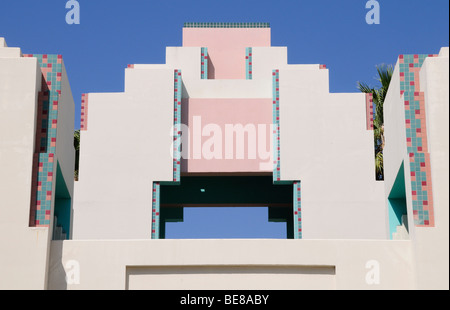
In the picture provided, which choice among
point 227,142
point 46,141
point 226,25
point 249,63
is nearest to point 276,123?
point 227,142

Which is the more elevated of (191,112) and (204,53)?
(204,53)

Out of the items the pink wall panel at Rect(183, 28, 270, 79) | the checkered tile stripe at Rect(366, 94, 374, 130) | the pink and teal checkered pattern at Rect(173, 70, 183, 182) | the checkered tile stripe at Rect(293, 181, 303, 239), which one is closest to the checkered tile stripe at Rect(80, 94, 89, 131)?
the pink and teal checkered pattern at Rect(173, 70, 183, 182)

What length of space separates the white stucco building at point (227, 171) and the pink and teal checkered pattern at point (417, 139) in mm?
29

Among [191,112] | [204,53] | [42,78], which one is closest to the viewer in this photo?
[42,78]

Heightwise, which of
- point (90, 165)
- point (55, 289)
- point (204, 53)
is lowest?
point (55, 289)

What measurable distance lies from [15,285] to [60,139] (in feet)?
11.3

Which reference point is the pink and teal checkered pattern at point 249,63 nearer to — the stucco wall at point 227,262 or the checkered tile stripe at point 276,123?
the checkered tile stripe at point 276,123

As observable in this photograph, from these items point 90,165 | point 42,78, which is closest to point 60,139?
point 42,78

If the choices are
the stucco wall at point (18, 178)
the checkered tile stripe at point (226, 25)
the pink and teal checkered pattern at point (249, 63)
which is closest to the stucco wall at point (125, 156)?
the pink and teal checkered pattern at point (249, 63)

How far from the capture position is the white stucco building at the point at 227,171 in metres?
15.8

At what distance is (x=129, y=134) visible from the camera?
25031 millimetres

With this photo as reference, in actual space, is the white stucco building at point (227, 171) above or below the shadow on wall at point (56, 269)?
above

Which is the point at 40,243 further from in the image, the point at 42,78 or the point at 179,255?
the point at 42,78

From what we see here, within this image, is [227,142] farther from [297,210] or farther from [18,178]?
[18,178]
